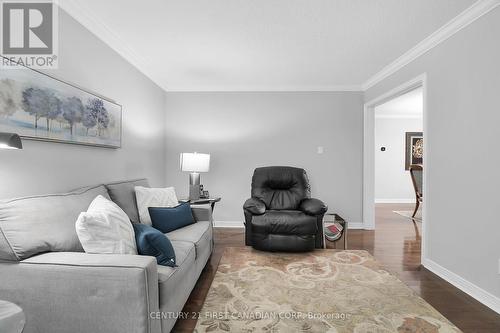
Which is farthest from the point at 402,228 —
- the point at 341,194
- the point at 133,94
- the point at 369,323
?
the point at 133,94

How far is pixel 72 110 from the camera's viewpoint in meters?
2.14

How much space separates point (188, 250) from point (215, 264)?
98cm

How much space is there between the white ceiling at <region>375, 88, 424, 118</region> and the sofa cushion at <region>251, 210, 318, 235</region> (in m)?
3.53

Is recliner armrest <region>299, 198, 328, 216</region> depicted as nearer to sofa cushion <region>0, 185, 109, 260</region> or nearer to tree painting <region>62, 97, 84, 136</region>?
sofa cushion <region>0, 185, 109, 260</region>

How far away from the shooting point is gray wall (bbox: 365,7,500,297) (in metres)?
2.02

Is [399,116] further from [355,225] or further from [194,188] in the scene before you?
[194,188]

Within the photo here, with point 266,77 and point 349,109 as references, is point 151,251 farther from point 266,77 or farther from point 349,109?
point 349,109

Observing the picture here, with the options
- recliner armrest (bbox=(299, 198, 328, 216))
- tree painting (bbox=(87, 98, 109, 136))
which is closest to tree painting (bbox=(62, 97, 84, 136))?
tree painting (bbox=(87, 98, 109, 136))

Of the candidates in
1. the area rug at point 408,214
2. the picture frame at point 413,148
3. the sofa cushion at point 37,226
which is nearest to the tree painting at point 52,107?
the sofa cushion at point 37,226

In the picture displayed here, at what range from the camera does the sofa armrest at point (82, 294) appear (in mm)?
1256

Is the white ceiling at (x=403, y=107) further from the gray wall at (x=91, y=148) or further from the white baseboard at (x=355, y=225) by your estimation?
the gray wall at (x=91, y=148)

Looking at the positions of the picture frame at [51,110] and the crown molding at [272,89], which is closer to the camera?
the picture frame at [51,110]

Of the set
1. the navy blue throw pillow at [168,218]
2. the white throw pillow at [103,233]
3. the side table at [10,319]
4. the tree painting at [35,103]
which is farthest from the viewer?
the navy blue throw pillow at [168,218]

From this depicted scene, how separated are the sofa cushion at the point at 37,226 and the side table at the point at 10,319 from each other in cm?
41
